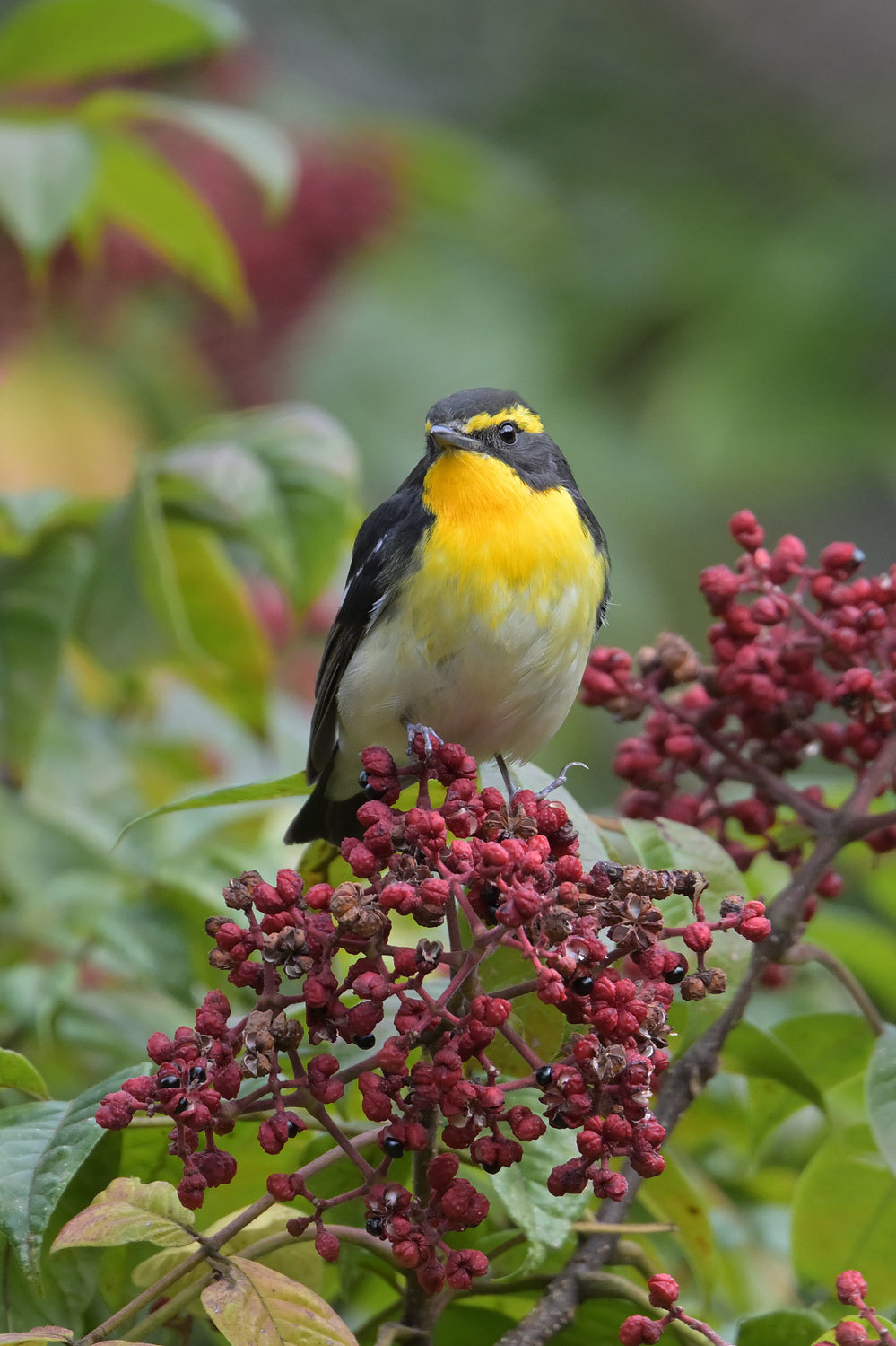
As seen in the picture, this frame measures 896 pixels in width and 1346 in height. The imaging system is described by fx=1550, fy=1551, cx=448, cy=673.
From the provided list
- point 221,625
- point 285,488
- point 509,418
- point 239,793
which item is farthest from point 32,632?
point 239,793

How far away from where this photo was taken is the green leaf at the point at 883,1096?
210 centimetres

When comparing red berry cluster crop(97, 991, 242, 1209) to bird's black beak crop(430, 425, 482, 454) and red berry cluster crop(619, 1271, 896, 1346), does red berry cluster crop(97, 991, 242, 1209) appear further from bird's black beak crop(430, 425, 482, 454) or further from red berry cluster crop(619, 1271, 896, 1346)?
bird's black beak crop(430, 425, 482, 454)

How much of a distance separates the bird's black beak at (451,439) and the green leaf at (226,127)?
780 millimetres

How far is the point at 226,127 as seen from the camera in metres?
3.51

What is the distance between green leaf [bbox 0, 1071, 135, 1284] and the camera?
1783mm

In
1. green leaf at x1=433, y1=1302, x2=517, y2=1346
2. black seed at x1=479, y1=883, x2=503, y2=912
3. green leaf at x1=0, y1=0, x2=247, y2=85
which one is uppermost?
green leaf at x1=0, y1=0, x2=247, y2=85

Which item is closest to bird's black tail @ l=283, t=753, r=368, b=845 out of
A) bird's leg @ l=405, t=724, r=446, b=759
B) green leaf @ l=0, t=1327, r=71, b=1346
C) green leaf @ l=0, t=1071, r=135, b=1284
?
bird's leg @ l=405, t=724, r=446, b=759

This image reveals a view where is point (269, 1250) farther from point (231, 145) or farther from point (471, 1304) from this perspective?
point (231, 145)

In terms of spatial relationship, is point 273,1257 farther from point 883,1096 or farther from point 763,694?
point 763,694

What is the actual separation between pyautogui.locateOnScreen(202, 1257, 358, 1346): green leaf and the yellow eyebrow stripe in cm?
181

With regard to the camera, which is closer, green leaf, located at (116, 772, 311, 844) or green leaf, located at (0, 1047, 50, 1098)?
green leaf, located at (0, 1047, 50, 1098)

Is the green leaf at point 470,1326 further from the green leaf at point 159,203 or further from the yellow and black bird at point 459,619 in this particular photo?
the green leaf at point 159,203

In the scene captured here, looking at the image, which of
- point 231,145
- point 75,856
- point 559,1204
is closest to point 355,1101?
point 559,1204

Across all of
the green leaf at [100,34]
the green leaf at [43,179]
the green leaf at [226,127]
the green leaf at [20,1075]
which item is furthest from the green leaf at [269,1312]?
the green leaf at [100,34]
